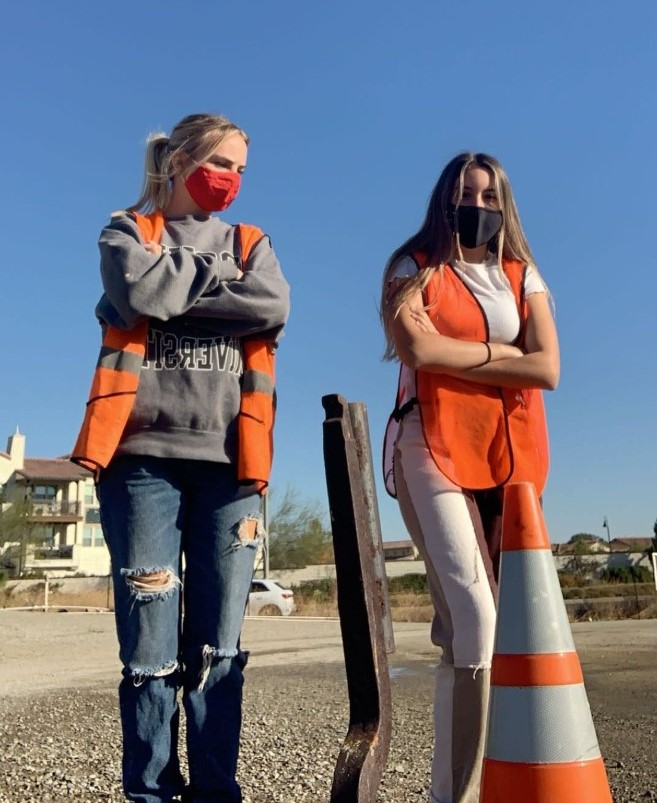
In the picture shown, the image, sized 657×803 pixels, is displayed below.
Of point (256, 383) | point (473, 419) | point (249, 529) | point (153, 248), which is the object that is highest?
point (153, 248)

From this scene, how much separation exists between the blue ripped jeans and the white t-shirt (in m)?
0.72

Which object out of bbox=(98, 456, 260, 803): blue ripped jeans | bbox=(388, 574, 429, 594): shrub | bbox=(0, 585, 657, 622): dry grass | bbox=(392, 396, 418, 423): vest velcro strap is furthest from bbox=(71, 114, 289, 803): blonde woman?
bbox=(388, 574, 429, 594): shrub

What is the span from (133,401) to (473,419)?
3.33 ft

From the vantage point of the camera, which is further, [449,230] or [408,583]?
[408,583]

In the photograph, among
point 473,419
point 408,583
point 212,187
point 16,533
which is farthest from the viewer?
point 16,533

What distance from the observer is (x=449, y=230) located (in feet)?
8.80

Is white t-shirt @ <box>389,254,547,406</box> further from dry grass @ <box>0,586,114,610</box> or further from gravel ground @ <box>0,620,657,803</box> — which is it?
dry grass @ <box>0,586,114,610</box>

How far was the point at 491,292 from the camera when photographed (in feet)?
8.62

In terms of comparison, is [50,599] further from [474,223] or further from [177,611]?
[474,223]

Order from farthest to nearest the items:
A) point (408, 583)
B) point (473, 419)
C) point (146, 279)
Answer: point (408, 583) → point (473, 419) → point (146, 279)

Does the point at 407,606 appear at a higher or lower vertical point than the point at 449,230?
lower

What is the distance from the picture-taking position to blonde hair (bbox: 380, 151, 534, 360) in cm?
267

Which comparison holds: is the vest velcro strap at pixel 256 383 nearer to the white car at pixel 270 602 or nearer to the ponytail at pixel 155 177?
the ponytail at pixel 155 177

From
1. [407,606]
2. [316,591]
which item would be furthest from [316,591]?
[407,606]
